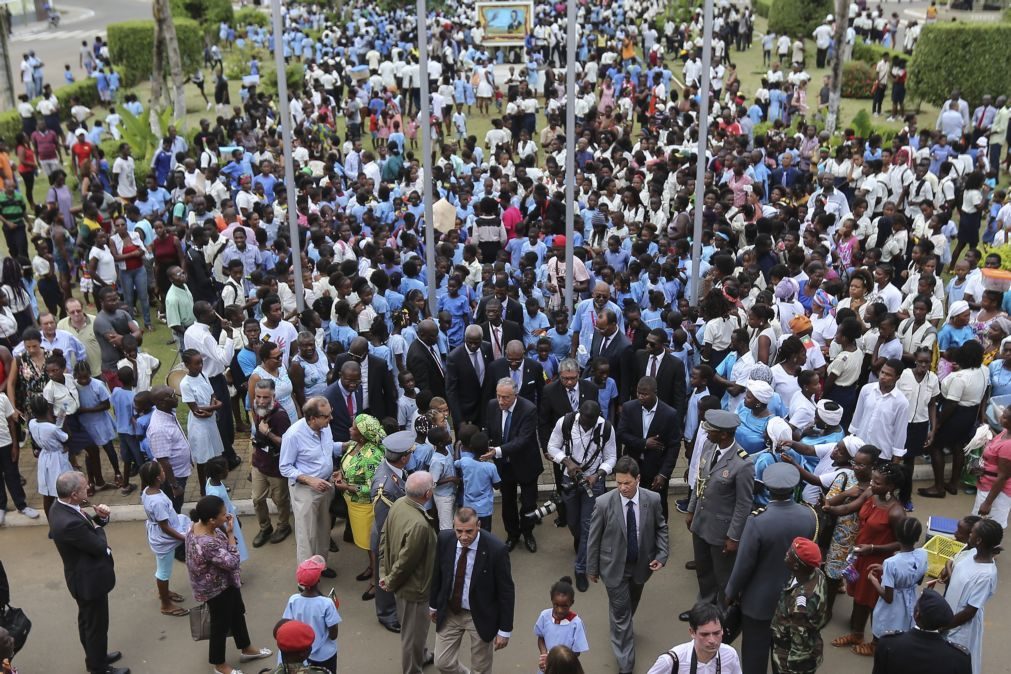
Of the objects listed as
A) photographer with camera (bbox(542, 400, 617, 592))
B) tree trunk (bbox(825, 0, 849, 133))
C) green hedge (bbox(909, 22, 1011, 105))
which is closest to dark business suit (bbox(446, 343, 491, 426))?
photographer with camera (bbox(542, 400, 617, 592))

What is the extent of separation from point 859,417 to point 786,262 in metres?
3.25

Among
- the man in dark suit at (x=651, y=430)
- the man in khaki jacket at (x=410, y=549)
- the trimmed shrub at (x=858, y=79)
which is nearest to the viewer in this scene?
the man in khaki jacket at (x=410, y=549)

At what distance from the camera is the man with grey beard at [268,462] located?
7.80 m

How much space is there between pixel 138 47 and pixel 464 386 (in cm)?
2751

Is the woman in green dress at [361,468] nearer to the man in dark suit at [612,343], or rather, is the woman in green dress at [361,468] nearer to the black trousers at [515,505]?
the black trousers at [515,505]

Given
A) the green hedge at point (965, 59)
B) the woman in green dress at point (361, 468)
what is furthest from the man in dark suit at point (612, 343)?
the green hedge at point (965, 59)

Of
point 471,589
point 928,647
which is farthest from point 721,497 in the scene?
point 471,589

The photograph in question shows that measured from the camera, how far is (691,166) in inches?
573

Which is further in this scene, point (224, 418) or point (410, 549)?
point (224, 418)

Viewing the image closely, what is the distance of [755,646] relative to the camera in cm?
622

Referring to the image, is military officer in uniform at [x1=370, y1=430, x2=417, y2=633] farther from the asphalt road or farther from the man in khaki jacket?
the asphalt road

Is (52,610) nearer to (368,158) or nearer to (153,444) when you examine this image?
(153,444)

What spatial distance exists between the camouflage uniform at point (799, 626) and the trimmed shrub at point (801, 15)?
3051 cm

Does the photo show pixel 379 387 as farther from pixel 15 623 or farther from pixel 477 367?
pixel 15 623
